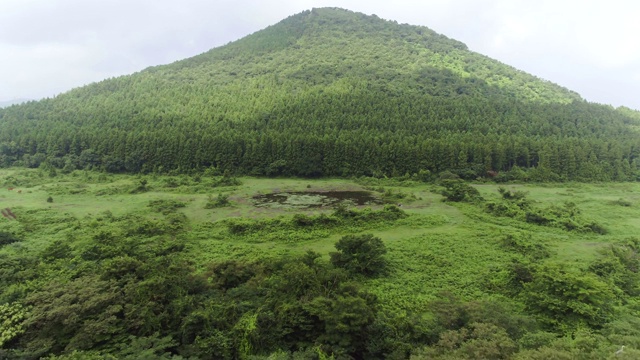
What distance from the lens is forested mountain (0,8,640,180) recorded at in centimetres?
5912

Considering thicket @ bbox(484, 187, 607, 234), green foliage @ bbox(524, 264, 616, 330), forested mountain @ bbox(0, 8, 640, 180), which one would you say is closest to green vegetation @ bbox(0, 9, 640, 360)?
green foliage @ bbox(524, 264, 616, 330)

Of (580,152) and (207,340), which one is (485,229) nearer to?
(207,340)

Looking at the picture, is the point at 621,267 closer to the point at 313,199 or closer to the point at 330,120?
the point at 313,199

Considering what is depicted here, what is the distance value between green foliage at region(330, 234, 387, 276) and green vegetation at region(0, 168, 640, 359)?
0.31 feet

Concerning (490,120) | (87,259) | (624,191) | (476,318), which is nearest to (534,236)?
(476,318)

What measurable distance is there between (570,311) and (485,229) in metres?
→ 15.3

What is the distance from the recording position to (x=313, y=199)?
44.7 meters

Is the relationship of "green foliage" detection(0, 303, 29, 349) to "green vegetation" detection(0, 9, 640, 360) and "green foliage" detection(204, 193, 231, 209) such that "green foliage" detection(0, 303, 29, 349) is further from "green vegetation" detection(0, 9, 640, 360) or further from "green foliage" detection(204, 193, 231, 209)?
"green foliage" detection(204, 193, 231, 209)

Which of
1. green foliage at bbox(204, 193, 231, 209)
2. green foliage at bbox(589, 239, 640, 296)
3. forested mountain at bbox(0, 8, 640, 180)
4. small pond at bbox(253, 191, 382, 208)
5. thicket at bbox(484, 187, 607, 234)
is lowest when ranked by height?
green foliage at bbox(589, 239, 640, 296)

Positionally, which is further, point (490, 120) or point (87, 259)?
point (490, 120)

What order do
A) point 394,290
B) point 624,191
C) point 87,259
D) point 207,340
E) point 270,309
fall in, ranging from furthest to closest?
point 624,191 < point 87,259 < point 394,290 < point 270,309 < point 207,340

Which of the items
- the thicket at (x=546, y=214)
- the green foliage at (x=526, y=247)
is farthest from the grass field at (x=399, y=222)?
the thicket at (x=546, y=214)

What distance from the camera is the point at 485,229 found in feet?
105

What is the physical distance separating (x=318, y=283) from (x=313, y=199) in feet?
87.4
